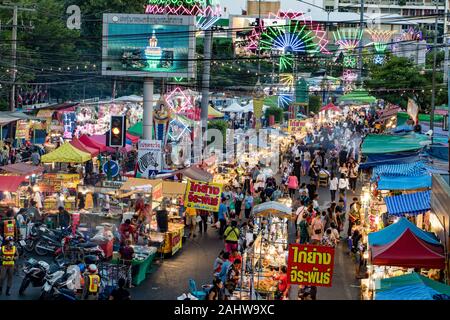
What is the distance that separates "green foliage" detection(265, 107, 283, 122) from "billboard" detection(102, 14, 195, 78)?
2040cm

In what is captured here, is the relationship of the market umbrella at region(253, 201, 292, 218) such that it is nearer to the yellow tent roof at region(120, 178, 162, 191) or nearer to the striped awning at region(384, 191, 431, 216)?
the striped awning at region(384, 191, 431, 216)

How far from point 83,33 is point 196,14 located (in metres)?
33.6

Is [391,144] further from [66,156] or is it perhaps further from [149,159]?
[66,156]

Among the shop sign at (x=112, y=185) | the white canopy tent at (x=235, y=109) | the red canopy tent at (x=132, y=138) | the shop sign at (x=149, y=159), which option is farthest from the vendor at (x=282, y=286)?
the white canopy tent at (x=235, y=109)

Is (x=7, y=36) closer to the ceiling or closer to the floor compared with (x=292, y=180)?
closer to the ceiling

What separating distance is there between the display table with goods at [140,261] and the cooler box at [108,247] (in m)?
0.56

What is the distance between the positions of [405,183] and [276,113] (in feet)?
109

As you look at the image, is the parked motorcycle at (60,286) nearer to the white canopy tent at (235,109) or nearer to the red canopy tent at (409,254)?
the red canopy tent at (409,254)

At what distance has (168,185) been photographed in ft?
71.6

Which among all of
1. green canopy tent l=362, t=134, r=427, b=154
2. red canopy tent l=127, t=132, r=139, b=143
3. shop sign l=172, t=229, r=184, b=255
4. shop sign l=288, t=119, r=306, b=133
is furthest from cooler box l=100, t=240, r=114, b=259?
shop sign l=288, t=119, r=306, b=133

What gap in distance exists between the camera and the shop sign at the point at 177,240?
771 inches

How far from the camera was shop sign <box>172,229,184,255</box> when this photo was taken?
19.6 m
